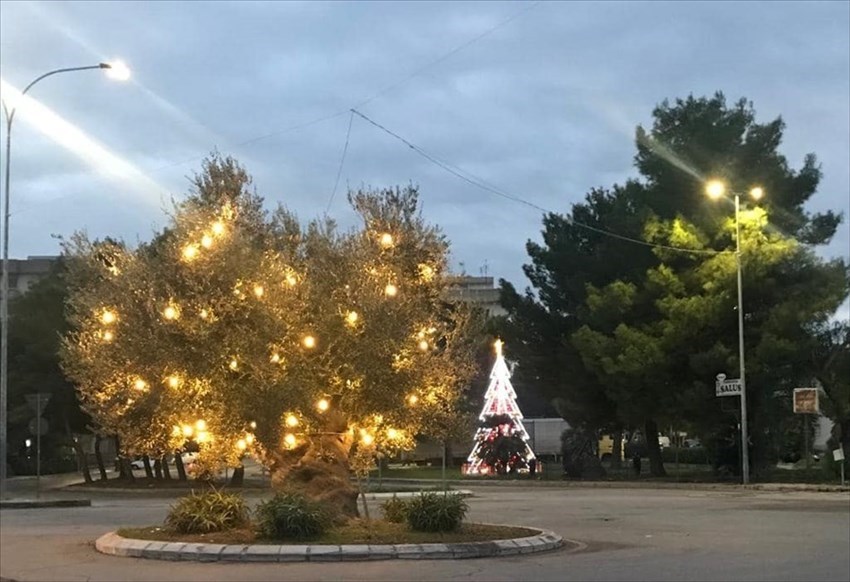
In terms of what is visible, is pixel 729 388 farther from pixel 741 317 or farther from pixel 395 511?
pixel 395 511

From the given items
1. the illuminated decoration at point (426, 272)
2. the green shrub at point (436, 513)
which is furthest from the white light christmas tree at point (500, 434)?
the green shrub at point (436, 513)

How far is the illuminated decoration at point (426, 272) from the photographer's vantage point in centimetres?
1878

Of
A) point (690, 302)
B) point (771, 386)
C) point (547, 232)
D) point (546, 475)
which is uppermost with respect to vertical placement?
point (547, 232)

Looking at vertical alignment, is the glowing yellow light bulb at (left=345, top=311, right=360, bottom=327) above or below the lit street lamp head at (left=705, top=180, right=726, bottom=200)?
below

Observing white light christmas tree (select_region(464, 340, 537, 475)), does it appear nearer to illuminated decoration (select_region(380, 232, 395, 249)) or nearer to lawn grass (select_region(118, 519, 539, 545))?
lawn grass (select_region(118, 519, 539, 545))

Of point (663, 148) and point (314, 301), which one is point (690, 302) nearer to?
point (663, 148)

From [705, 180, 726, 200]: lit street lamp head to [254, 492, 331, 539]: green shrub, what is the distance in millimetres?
26500

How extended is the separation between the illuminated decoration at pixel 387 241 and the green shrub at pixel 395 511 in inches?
170

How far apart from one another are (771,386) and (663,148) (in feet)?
33.5

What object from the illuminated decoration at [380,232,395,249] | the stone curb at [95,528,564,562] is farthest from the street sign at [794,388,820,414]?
the illuminated decoration at [380,232,395,249]

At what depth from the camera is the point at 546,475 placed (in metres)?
49.7

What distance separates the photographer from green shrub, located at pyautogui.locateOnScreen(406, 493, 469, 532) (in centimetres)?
1792

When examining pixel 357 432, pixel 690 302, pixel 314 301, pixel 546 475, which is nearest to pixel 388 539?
pixel 357 432

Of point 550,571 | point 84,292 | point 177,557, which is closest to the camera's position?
point 550,571
